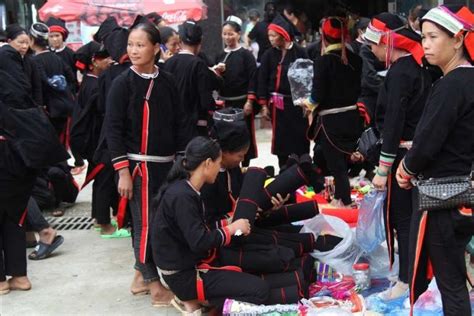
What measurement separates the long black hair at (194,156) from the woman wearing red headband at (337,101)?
6.87ft

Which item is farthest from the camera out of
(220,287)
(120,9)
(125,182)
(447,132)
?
(120,9)

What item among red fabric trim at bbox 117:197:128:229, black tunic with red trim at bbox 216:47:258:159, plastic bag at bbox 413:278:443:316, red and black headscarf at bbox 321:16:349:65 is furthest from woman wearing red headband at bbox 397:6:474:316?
black tunic with red trim at bbox 216:47:258:159

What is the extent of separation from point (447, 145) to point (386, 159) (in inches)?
27.8

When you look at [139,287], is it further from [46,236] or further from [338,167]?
[338,167]

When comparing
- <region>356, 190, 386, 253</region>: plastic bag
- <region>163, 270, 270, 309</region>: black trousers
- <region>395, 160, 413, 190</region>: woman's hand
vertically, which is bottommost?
<region>163, 270, 270, 309</region>: black trousers

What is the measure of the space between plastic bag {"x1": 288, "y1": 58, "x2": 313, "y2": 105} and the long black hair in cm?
263

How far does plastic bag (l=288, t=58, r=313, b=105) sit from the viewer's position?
6184 millimetres

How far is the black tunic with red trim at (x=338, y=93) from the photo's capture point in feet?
18.0

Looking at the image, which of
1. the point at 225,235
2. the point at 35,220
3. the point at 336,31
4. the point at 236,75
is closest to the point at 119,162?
the point at 225,235

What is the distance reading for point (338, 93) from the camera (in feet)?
18.2

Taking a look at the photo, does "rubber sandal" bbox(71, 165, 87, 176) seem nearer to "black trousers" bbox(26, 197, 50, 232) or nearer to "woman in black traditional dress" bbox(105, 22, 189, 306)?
"black trousers" bbox(26, 197, 50, 232)

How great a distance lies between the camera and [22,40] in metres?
5.45

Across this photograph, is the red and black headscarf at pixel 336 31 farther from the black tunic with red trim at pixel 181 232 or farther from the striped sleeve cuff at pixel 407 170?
the striped sleeve cuff at pixel 407 170

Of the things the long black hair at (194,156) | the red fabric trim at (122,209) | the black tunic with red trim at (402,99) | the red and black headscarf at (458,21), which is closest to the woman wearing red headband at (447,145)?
the red and black headscarf at (458,21)
